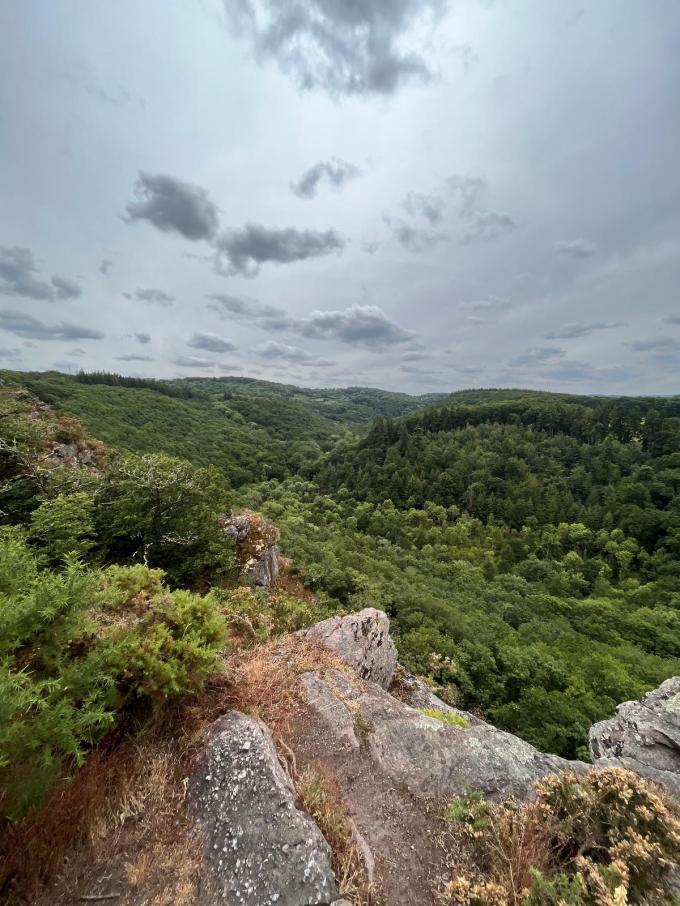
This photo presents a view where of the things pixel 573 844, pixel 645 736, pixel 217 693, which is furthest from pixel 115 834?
pixel 645 736

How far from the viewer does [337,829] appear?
3.51 meters

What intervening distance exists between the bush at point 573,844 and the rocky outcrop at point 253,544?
439 inches

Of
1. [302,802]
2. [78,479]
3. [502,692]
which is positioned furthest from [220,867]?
[502,692]

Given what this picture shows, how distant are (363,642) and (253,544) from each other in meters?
6.63

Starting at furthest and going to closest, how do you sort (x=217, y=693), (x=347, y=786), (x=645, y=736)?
(x=645, y=736)
(x=217, y=693)
(x=347, y=786)

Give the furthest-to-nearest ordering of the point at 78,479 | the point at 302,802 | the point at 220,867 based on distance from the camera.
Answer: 1. the point at 78,479
2. the point at 302,802
3. the point at 220,867

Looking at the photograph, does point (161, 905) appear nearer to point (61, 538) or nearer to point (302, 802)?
point (302, 802)

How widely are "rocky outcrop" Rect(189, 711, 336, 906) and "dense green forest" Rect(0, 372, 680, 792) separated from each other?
1124 millimetres

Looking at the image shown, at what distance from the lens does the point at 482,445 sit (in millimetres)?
118812

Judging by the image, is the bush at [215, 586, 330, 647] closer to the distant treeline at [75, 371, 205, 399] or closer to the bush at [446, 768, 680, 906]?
the bush at [446, 768, 680, 906]

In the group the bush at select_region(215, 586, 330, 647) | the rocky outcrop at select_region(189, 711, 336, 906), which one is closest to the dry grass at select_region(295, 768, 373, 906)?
the rocky outcrop at select_region(189, 711, 336, 906)

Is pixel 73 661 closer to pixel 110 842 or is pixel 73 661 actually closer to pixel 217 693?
pixel 110 842

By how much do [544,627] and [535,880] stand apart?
41531mm

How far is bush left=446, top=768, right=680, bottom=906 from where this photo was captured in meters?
2.64
